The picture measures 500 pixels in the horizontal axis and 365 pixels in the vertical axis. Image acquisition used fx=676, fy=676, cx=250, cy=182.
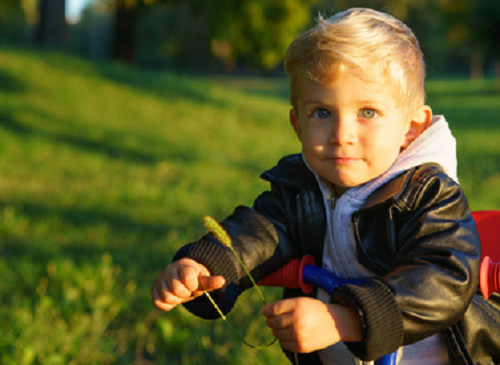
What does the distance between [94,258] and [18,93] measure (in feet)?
31.2

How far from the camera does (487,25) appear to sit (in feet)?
87.7

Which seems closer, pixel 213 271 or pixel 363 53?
pixel 363 53

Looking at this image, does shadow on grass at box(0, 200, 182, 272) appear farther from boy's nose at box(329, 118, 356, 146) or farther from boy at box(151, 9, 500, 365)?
boy's nose at box(329, 118, 356, 146)

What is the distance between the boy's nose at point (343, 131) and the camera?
183 cm

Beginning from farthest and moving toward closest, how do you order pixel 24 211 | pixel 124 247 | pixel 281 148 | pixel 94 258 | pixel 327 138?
pixel 281 148 < pixel 24 211 < pixel 124 247 < pixel 94 258 < pixel 327 138

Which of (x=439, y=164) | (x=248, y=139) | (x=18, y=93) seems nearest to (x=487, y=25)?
(x=248, y=139)

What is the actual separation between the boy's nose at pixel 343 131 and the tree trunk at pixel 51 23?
1926 cm

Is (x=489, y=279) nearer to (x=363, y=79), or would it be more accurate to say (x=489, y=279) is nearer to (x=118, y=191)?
(x=363, y=79)

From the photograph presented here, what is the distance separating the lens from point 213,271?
1.93 meters

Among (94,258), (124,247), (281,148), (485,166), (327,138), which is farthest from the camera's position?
(281,148)

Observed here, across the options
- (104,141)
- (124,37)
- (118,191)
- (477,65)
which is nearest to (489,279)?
(118,191)

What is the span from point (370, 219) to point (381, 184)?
11cm

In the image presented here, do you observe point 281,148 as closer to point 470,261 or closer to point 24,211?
point 24,211

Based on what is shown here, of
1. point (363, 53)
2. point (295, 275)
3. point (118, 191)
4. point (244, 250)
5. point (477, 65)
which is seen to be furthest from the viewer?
point (477, 65)
